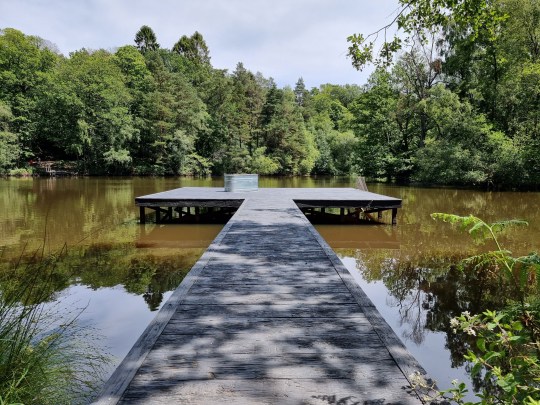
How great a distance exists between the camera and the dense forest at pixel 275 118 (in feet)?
83.7

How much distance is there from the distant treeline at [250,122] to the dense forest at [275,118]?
0.13m

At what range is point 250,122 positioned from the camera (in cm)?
5131

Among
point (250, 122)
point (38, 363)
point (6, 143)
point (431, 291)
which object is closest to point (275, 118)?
point (250, 122)

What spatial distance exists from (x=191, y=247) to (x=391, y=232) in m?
6.16

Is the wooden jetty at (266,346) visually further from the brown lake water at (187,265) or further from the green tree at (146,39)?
the green tree at (146,39)

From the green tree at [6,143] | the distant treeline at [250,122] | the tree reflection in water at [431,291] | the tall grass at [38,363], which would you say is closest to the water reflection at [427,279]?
the tree reflection in water at [431,291]

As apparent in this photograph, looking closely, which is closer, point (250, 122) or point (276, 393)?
point (276, 393)

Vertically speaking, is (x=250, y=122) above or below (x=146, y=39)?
below

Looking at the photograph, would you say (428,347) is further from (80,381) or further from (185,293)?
(80,381)

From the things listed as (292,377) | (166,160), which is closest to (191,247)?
(292,377)

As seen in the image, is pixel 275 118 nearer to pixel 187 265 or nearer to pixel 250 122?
pixel 250 122

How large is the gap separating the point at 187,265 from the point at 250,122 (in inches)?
1782

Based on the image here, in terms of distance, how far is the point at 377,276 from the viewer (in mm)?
7320

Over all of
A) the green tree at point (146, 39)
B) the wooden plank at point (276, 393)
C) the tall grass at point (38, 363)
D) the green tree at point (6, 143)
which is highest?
the green tree at point (146, 39)
